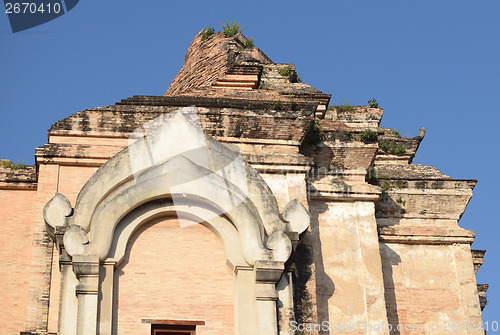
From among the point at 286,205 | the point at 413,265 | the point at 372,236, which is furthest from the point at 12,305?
the point at 413,265

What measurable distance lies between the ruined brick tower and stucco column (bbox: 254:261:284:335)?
0.02 m

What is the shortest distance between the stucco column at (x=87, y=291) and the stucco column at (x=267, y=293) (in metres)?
2.29

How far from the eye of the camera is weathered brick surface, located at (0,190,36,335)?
15.1 metres

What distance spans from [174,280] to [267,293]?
1389 millimetres

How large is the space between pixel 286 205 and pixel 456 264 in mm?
4056

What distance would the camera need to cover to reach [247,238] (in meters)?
14.6

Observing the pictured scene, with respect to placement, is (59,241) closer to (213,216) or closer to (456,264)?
(213,216)

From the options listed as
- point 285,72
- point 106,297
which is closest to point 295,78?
point 285,72

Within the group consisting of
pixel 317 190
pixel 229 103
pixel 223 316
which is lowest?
pixel 223 316

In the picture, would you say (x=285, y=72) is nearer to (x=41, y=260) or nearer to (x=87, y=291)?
(x=41, y=260)

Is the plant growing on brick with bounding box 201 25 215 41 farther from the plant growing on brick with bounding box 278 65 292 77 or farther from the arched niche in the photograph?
the arched niche

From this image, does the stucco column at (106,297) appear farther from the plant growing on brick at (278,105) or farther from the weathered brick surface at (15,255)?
the plant growing on brick at (278,105)

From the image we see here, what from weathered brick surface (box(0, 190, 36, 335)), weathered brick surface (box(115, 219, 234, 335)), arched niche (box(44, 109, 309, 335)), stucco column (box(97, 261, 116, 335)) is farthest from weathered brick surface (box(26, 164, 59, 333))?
weathered brick surface (box(115, 219, 234, 335))

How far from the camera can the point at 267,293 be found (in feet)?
46.9
